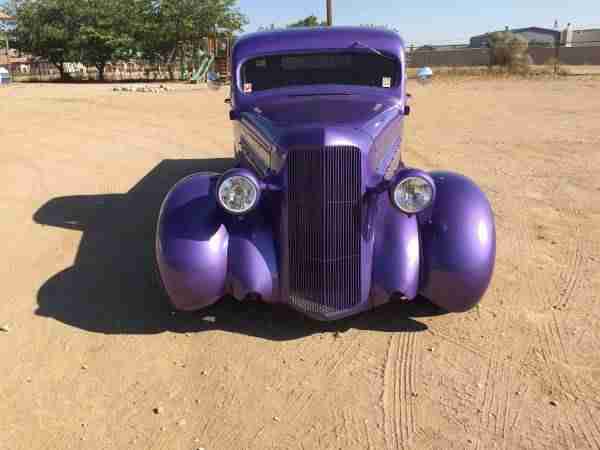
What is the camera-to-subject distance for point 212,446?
275 cm

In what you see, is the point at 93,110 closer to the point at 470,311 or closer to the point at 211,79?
the point at 211,79

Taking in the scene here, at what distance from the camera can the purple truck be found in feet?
11.0

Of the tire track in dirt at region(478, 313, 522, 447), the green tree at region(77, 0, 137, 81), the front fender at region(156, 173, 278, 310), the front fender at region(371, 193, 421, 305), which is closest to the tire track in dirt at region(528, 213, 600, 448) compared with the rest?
the tire track in dirt at region(478, 313, 522, 447)

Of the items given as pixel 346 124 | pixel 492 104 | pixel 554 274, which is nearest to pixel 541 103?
pixel 492 104

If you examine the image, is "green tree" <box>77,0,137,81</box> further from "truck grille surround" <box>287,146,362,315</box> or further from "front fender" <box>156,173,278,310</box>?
"truck grille surround" <box>287,146,362,315</box>

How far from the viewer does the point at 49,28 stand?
3262 cm

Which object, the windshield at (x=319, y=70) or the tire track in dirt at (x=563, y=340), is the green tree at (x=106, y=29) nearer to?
the windshield at (x=319, y=70)

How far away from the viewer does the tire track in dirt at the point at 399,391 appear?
2799 mm

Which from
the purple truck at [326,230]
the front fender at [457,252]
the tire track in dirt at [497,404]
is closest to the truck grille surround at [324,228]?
the purple truck at [326,230]

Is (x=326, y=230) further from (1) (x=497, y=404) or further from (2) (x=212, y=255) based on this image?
(1) (x=497, y=404)

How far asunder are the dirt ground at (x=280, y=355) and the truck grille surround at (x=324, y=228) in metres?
0.37

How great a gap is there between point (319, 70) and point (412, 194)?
2158 millimetres

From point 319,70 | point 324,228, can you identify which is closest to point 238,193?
point 324,228

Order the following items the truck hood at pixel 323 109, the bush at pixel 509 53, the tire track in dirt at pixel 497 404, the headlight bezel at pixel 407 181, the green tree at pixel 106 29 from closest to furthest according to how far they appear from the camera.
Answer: the tire track in dirt at pixel 497 404 → the headlight bezel at pixel 407 181 → the truck hood at pixel 323 109 → the bush at pixel 509 53 → the green tree at pixel 106 29
